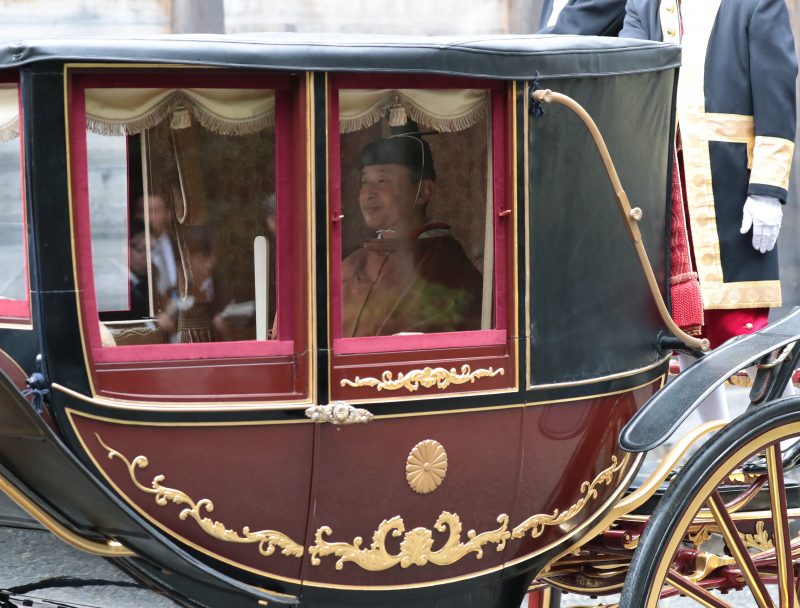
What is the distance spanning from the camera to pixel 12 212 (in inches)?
76.8

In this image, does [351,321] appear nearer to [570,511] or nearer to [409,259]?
[409,259]

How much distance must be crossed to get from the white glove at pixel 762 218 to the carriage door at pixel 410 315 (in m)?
0.98

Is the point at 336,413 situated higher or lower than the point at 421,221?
lower

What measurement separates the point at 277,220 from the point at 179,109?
243 millimetres

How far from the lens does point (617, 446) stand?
2.33m

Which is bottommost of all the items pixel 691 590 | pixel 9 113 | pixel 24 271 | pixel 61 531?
pixel 691 590

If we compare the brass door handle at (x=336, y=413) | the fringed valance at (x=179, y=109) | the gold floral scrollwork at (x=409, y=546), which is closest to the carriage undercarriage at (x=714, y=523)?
the gold floral scrollwork at (x=409, y=546)

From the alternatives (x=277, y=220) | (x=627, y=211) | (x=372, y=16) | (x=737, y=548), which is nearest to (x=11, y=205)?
(x=277, y=220)

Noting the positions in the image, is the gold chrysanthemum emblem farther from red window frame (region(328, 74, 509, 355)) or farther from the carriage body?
red window frame (region(328, 74, 509, 355))

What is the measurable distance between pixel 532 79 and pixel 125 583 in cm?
114

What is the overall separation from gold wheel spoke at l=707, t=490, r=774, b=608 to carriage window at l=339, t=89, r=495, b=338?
1.79 feet

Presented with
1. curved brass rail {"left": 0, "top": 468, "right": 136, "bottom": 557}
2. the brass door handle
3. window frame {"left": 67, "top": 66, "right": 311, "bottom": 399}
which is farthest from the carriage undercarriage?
curved brass rail {"left": 0, "top": 468, "right": 136, "bottom": 557}

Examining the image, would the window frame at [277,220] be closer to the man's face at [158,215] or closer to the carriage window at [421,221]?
the carriage window at [421,221]

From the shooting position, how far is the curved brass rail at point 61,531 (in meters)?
1.82
